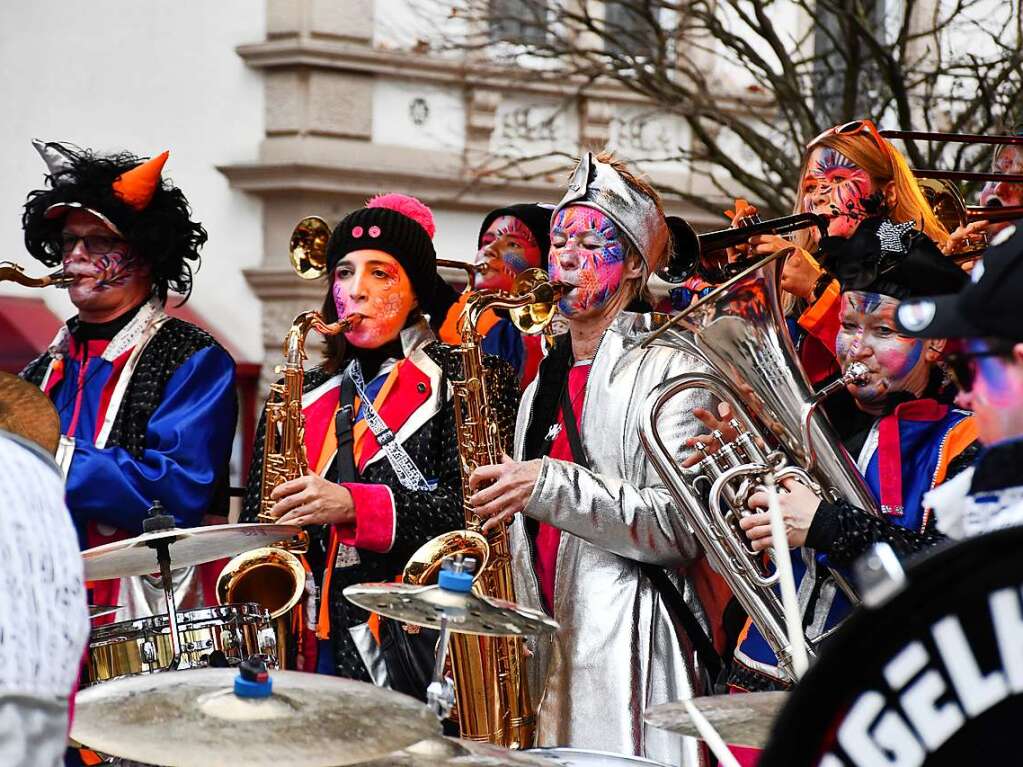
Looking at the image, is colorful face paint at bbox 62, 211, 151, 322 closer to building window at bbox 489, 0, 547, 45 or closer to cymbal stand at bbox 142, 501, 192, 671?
cymbal stand at bbox 142, 501, 192, 671

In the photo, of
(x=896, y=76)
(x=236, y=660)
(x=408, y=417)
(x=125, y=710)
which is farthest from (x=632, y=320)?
(x=896, y=76)

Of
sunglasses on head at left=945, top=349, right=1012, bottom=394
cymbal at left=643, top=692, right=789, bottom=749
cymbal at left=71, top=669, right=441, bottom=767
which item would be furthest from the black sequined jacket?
sunglasses on head at left=945, top=349, right=1012, bottom=394

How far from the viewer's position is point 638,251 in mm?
5262

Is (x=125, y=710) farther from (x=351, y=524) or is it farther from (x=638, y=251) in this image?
(x=638, y=251)

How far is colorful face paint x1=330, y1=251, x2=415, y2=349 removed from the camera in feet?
18.1

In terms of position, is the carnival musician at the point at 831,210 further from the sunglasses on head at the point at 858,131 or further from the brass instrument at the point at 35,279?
the brass instrument at the point at 35,279

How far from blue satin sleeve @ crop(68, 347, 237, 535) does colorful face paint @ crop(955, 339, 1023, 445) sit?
362cm

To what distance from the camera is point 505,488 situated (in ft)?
15.5

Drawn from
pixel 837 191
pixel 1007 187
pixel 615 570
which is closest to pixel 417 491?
pixel 615 570

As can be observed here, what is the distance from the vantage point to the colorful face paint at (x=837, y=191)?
219 inches

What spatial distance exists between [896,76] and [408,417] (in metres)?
5.91

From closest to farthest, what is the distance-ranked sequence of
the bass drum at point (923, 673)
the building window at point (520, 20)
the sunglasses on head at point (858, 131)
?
the bass drum at point (923, 673) < the sunglasses on head at point (858, 131) < the building window at point (520, 20)

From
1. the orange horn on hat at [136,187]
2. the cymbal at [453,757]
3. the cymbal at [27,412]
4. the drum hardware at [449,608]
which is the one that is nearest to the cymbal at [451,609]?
the drum hardware at [449,608]

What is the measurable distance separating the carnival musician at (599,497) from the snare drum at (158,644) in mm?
770
